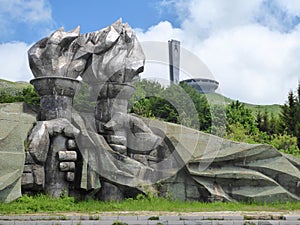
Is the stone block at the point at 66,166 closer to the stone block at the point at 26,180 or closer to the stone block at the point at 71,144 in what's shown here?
the stone block at the point at 71,144

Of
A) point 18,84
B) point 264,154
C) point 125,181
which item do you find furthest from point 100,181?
point 18,84

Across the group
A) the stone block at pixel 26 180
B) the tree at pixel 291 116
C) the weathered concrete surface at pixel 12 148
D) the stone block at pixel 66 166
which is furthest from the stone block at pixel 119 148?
the tree at pixel 291 116

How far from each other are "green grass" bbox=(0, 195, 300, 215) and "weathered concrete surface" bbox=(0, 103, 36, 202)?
10.4 inches

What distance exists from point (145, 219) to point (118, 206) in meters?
1.57

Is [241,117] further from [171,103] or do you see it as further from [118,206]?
[118,206]

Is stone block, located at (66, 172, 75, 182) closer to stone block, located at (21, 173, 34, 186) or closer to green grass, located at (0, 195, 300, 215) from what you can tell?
green grass, located at (0, 195, 300, 215)

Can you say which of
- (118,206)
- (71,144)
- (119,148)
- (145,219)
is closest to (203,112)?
(119,148)

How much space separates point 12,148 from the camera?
9.55 m

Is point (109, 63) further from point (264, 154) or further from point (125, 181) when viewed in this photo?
point (264, 154)

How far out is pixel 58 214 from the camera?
8555 mm

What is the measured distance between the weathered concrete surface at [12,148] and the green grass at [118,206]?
264 mm

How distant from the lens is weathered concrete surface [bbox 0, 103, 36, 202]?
9250mm

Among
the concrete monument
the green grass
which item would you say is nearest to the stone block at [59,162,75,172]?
the concrete monument

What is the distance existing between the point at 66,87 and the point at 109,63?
1177mm
